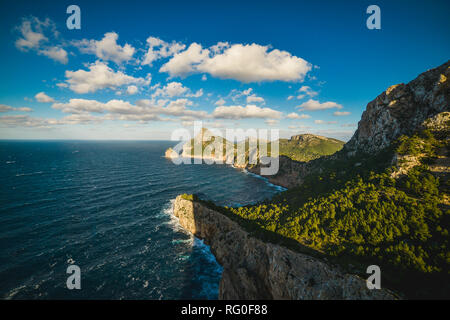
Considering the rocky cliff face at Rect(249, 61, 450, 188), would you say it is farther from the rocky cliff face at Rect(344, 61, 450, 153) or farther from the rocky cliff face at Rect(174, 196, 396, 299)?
the rocky cliff face at Rect(174, 196, 396, 299)

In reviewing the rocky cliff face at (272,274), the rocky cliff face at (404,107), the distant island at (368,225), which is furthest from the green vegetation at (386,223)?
the rocky cliff face at (404,107)

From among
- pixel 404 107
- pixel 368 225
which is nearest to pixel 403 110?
pixel 404 107

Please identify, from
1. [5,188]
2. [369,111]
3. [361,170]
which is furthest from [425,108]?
[5,188]

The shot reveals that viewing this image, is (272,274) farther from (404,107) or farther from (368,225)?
(404,107)

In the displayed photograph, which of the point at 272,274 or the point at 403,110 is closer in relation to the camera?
the point at 272,274
